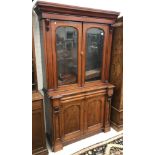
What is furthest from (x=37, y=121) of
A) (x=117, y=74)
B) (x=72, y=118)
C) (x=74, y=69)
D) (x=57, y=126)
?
(x=117, y=74)

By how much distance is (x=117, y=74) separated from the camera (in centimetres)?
223

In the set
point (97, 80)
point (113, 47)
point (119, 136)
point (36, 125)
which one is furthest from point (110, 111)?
point (36, 125)

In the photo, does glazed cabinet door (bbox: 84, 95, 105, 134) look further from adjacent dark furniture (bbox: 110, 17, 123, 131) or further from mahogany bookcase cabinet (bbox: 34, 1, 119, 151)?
adjacent dark furniture (bbox: 110, 17, 123, 131)

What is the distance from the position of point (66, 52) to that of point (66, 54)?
1.0 inches

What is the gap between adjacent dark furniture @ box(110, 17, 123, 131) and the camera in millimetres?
2094

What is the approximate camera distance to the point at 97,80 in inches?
87.0

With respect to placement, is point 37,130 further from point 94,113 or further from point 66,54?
point 66,54

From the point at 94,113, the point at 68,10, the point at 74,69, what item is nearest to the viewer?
the point at 68,10

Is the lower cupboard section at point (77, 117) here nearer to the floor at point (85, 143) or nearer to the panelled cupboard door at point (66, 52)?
the floor at point (85, 143)

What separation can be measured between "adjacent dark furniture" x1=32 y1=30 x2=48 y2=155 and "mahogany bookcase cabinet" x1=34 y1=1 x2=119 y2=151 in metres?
0.14

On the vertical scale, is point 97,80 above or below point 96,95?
above
